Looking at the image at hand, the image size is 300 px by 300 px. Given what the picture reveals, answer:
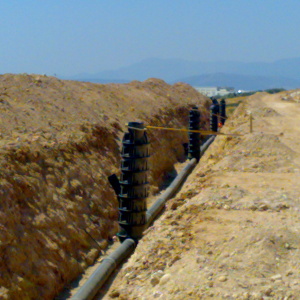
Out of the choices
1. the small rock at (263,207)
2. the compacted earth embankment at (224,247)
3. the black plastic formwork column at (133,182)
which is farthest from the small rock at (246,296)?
the black plastic formwork column at (133,182)

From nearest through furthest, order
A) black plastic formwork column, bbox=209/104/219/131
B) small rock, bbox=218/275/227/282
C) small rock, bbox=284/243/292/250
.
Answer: small rock, bbox=218/275/227/282
small rock, bbox=284/243/292/250
black plastic formwork column, bbox=209/104/219/131

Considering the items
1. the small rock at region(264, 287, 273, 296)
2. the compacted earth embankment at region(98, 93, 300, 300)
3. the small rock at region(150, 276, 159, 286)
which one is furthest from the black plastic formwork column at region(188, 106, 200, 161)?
the small rock at region(264, 287, 273, 296)

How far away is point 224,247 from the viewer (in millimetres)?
7090

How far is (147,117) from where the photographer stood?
23203 mm

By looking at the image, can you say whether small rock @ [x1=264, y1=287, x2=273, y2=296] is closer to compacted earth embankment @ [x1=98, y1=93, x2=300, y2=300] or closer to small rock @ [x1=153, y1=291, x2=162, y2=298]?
compacted earth embankment @ [x1=98, y1=93, x2=300, y2=300]

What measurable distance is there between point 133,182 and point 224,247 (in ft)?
14.3

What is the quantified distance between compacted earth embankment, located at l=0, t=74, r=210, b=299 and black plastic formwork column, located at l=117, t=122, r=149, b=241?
1.04 meters

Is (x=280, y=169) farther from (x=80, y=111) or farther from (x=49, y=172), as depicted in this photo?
(x=80, y=111)

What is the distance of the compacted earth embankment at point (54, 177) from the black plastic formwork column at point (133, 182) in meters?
1.04

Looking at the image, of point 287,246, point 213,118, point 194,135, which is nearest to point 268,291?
point 287,246

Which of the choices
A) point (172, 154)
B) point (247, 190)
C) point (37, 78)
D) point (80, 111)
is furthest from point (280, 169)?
point (37, 78)

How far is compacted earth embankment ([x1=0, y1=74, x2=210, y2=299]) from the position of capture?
365 inches

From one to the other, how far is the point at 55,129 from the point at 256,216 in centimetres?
828

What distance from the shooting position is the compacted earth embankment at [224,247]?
6.09 meters
